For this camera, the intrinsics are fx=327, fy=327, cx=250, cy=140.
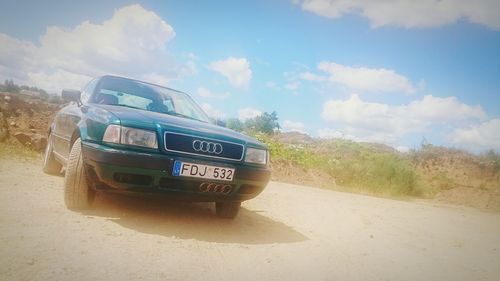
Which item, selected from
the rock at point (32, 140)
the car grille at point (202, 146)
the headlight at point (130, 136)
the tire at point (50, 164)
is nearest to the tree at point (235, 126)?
the car grille at point (202, 146)

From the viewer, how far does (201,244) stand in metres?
2.88

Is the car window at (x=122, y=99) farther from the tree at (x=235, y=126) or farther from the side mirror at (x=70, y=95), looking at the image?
the tree at (x=235, y=126)

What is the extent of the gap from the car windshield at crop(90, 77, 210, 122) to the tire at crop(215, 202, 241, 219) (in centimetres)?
125

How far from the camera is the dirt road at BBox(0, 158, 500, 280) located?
2.16 metres

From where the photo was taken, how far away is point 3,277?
1.75m

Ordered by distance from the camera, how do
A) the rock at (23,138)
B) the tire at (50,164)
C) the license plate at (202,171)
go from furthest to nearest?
the rock at (23,138) → the tire at (50,164) → the license plate at (202,171)

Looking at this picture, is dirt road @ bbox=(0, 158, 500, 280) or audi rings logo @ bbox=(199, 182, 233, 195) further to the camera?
audi rings logo @ bbox=(199, 182, 233, 195)

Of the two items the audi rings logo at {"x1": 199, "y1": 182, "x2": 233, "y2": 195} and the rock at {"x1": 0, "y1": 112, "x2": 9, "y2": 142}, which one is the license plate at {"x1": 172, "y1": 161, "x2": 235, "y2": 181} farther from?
the rock at {"x1": 0, "y1": 112, "x2": 9, "y2": 142}

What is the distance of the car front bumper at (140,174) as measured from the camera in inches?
109

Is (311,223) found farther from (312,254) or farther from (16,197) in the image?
(16,197)

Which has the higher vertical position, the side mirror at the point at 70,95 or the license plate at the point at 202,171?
the side mirror at the point at 70,95

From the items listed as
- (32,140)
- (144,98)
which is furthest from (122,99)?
(32,140)

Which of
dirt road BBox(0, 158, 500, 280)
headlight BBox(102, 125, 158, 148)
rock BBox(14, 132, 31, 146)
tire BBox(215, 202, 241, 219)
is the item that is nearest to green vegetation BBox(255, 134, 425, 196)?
dirt road BBox(0, 158, 500, 280)

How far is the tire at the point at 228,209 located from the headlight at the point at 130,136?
1.33 meters
